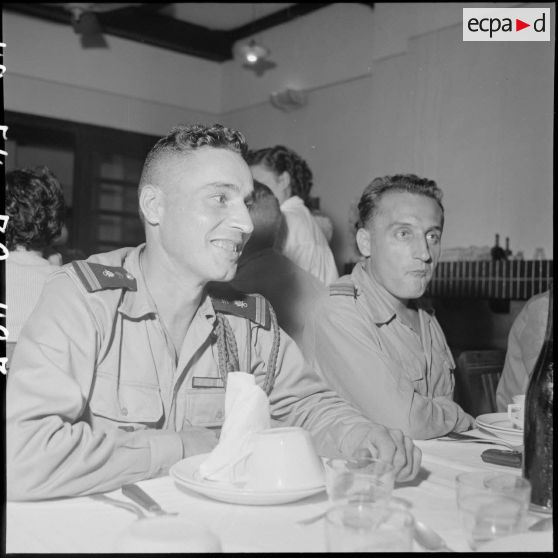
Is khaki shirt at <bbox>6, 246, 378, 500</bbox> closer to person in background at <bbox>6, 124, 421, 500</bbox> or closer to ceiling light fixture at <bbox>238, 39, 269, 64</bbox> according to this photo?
person in background at <bbox>6, 124, 421, 500</bbox>

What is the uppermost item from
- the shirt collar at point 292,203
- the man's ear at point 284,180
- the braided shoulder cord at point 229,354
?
the man's ear at point 284,180

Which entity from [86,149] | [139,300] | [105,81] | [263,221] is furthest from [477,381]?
[105,81]

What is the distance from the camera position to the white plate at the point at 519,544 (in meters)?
0.73

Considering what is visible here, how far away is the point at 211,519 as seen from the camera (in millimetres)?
805

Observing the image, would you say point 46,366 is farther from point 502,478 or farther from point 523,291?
point 523,291

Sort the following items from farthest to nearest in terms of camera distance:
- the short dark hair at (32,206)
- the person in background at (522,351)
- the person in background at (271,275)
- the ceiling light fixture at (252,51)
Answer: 1. the ceiling light fixture at (252,51)
2. the person in background at (271,275)
3. the person in background at (522,351)
4. the short dark hair at (32,206)

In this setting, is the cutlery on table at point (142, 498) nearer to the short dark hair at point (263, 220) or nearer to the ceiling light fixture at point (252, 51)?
the short dark hair at point (263, 220)

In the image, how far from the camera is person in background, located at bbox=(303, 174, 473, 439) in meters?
1.63

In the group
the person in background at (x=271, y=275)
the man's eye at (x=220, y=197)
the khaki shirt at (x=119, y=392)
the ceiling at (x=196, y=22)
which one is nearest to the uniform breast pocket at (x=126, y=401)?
the khaki shirt at (x=119, y=392)

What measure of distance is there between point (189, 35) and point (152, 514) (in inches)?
197

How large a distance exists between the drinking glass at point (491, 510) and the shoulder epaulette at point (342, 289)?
41.5 inches

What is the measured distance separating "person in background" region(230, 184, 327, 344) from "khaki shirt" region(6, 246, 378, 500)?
27.4 inches

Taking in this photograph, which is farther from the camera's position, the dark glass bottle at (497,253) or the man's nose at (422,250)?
the dark glass bottle at (497,253)

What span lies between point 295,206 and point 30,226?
1.64 meters
